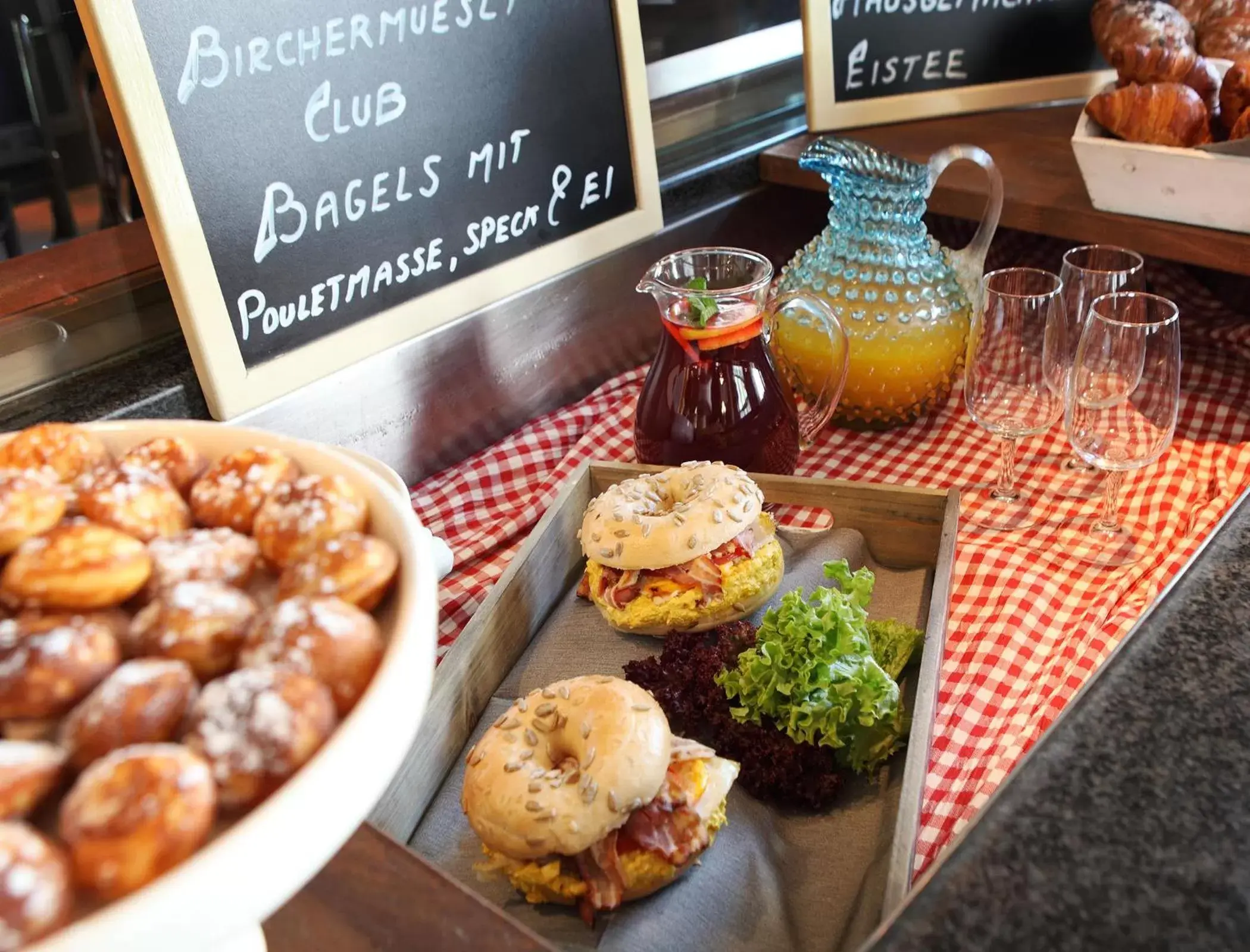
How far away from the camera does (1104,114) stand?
1275 mm

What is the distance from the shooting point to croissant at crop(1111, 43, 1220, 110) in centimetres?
130

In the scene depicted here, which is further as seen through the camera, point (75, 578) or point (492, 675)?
point (492, 675)

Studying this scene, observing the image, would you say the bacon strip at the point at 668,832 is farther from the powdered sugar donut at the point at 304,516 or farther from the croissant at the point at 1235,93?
the croissant at the point at 1235,93

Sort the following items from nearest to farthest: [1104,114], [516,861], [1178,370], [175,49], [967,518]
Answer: [516,861] → [175,49] → [1178,370] → [967,518] → [1104,114]

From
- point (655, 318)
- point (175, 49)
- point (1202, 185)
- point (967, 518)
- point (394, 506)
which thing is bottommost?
point (967, 518)

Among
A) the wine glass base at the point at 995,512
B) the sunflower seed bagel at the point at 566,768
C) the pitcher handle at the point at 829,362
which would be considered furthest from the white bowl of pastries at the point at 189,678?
the wine glass base at the point at 995,512

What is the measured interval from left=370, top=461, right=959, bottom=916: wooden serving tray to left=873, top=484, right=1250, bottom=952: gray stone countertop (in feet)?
0.70

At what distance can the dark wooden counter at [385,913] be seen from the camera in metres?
0.54

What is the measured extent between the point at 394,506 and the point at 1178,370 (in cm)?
84

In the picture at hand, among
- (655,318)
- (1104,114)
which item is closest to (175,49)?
(655,318)

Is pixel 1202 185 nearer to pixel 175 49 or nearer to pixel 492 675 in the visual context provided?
pixel 492 675

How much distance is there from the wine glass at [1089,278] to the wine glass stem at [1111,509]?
0.09m

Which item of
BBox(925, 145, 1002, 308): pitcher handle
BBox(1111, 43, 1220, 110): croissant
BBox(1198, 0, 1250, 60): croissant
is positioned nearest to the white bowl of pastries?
BBox(925, 145, 1002, 308): pitcher handle

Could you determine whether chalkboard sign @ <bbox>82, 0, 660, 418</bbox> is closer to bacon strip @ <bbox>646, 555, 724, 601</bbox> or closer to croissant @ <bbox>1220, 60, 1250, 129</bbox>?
bacon strip @ <bbox>646, 555, 724, 601</bbox>
